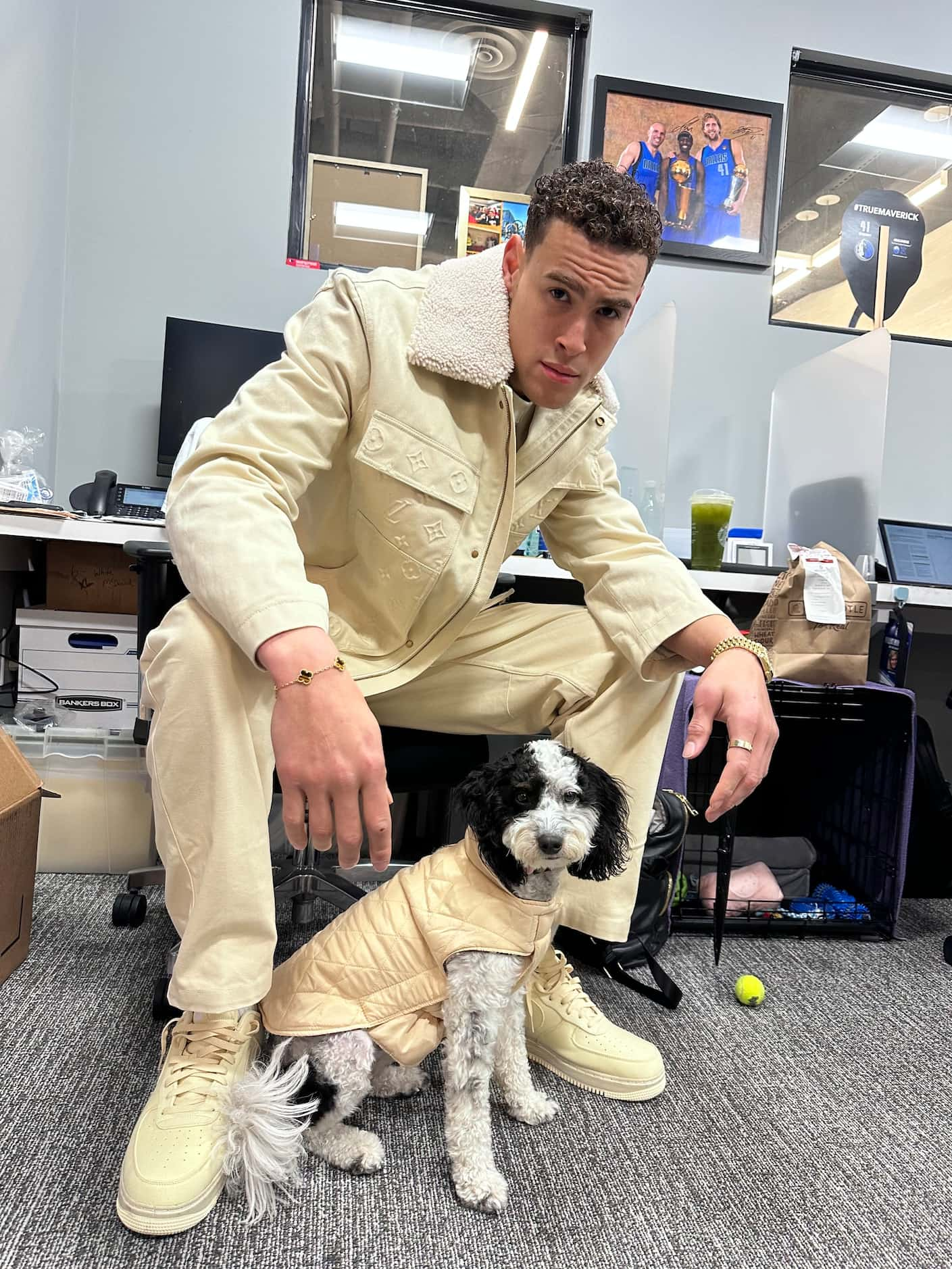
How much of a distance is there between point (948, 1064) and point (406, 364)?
1.37 m

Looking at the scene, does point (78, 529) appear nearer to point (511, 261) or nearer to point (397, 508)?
point (397, 508)

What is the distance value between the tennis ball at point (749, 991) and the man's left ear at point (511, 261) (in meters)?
1.22

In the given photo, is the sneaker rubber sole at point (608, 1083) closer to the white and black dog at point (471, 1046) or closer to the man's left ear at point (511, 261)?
the white and black dog at point (471, 1046)

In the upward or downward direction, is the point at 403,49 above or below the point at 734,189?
above

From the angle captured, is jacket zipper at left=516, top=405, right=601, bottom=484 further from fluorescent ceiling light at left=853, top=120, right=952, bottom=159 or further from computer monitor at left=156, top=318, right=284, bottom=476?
fluorescent ceiling light at left=853, top=120, right=952, bottom=159

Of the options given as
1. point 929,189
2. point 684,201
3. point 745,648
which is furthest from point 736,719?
point 929,189

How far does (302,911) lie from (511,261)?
47.6 inches

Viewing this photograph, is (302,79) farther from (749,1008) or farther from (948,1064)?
(948,1064)

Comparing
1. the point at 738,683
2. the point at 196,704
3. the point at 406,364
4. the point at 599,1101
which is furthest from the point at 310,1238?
the point at 406,364

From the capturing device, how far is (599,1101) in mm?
1067

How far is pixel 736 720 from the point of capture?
0.94 meters

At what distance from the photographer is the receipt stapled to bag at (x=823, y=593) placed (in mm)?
1655

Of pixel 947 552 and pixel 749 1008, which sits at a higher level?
pixel 947 552

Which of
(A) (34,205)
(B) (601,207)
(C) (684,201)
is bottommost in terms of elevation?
(B) (601,207)
